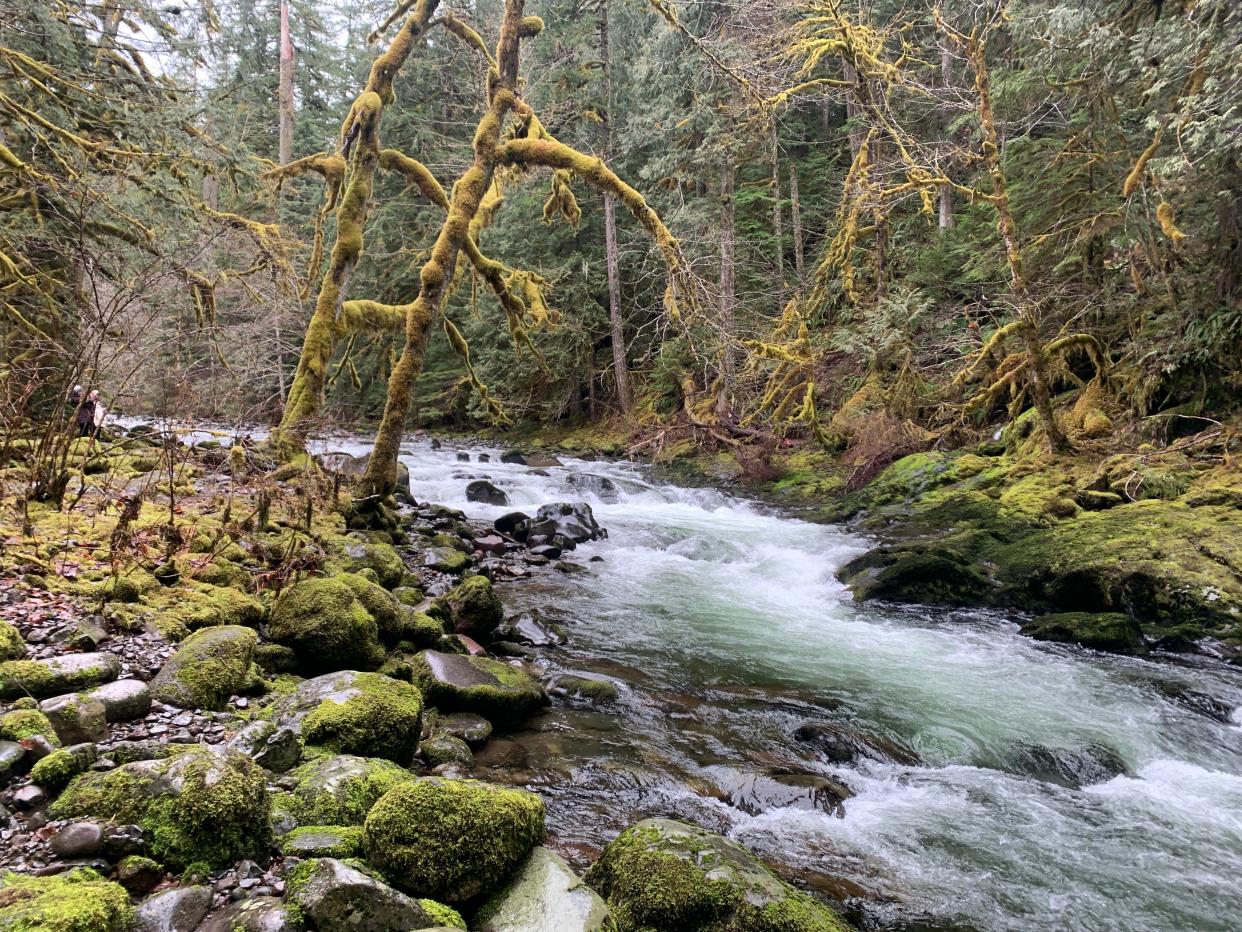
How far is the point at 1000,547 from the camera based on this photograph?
916 centimetres

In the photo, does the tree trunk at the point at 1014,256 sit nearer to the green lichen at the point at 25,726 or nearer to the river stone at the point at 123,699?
the river stone at the point at 123,699

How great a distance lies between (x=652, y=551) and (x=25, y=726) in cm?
911

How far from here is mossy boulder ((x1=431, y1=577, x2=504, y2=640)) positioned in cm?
654

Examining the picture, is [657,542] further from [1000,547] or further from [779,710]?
[779,710]

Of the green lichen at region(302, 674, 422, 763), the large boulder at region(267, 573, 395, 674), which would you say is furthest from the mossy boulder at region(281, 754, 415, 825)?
the large boulder at region(267, 573, 395, 674)

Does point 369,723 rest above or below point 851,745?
above

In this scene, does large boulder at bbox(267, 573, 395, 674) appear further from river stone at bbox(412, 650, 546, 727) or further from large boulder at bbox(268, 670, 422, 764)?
large boulder at bbox(268, 670, 422, 764)

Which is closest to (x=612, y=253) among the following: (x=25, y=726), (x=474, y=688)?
(x=474, y=688)

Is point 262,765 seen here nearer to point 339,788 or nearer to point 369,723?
point 339,788

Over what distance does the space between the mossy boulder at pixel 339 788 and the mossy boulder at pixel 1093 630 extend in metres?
6.82

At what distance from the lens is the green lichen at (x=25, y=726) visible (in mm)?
2771

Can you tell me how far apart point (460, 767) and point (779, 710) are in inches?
108

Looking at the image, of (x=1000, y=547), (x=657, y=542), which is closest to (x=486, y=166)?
(x=657, y=542)

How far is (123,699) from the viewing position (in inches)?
131
